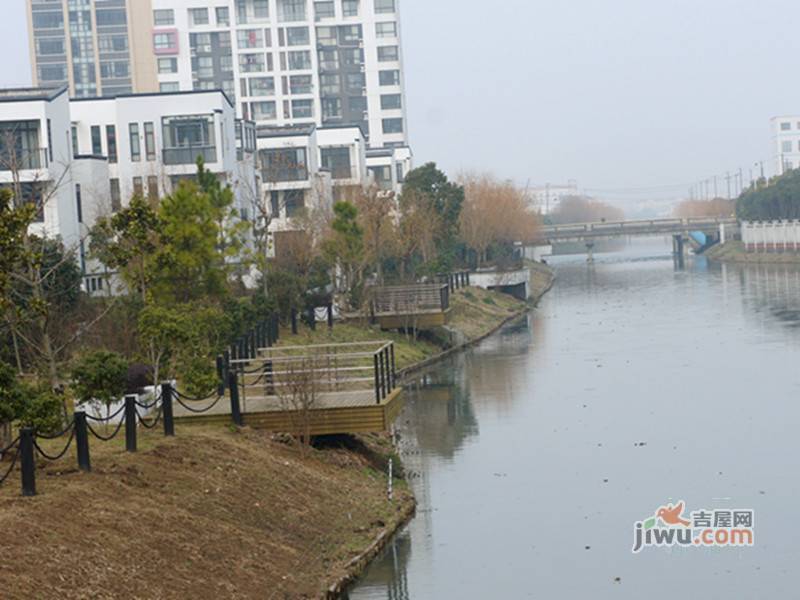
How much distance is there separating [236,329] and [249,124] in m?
26.3

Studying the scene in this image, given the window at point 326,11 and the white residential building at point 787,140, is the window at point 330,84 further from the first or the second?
the white residential building at point 787,140

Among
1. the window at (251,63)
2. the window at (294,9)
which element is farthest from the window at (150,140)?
the window at (294,9)

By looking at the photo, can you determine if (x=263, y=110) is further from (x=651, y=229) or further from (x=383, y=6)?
(x=651, y=229)

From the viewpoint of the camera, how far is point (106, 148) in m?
46.6

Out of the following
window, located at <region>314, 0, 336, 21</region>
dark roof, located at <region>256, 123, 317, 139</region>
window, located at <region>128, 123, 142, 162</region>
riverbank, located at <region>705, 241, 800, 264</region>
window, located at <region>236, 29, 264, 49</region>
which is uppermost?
window, located at <region>314, 0, 336, 21</region>

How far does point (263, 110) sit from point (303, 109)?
2.64 meters

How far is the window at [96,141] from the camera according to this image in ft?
153

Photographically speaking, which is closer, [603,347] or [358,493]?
[358,493]

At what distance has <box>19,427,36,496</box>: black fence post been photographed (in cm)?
1373

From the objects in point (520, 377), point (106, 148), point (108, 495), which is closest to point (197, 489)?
point (108, 495)

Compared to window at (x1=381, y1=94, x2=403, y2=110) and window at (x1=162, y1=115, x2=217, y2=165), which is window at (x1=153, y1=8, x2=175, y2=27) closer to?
window at (x1=381, y1=94, x2=403, y2=110)

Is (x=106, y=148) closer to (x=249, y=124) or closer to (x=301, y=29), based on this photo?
(x=249, y=124)

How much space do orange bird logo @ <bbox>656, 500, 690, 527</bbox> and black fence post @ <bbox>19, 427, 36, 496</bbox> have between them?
8813mm

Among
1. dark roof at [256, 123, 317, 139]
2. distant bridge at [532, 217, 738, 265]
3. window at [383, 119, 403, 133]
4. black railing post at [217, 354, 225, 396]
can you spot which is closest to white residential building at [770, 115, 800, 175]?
distant bridge at [532, 217, 738, 265]
